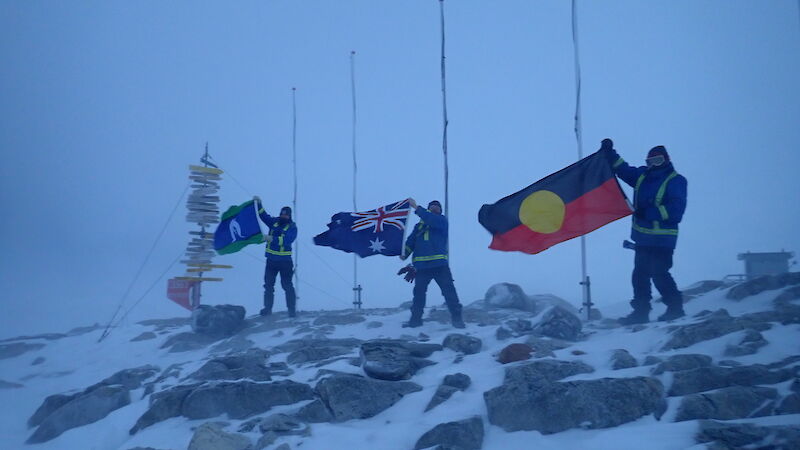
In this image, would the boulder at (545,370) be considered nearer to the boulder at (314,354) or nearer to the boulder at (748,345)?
the boulder at (748,345)

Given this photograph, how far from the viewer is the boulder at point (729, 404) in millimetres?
5820

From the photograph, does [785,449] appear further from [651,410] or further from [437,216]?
[437,216]

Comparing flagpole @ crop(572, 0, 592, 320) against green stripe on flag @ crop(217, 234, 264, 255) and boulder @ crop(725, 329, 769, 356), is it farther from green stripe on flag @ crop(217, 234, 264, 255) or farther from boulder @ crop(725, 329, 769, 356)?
green stripe on flag @ crop(217, 234, 264, 255)

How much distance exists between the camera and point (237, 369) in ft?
29.9

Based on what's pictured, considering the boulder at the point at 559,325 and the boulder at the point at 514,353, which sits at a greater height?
the boulder at the point at 559,325

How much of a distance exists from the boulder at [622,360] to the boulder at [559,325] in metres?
2.02

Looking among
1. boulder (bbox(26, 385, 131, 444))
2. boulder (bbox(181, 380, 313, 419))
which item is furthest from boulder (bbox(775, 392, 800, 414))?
boulder (bbox(26, 385, 131, 444))

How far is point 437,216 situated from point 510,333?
102 inches

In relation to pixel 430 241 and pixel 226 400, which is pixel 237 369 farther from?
pixel 430 241

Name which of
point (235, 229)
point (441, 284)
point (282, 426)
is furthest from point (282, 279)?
point (282, 426)

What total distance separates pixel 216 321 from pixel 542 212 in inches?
306

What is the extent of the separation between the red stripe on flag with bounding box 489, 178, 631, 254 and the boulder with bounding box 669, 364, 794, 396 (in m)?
3.36

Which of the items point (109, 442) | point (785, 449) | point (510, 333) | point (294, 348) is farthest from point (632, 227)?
point (109, 442)

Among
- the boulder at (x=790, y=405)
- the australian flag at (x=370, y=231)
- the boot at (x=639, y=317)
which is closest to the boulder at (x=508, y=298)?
the australian flag at (x=370, y=231)
